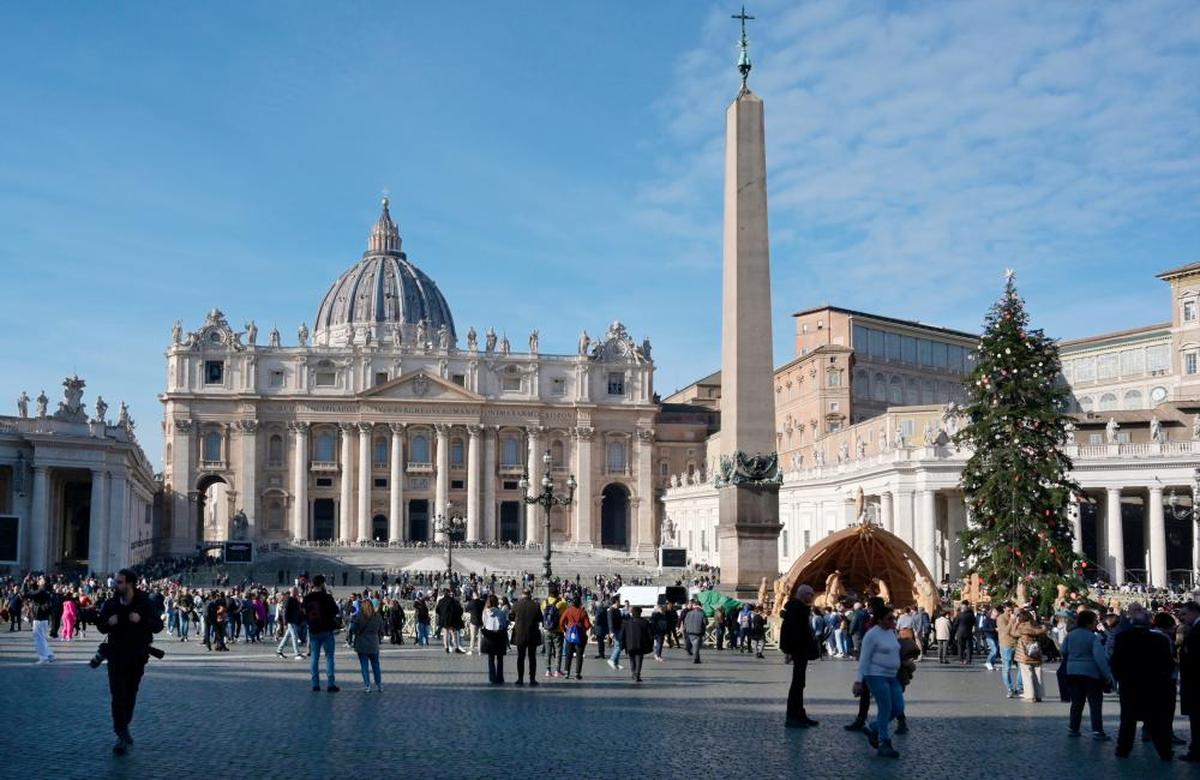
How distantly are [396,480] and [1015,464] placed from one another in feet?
218

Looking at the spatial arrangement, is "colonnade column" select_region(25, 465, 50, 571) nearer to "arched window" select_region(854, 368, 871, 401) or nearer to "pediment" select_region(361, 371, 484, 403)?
"arched window" select_region(854, 368, 871, 401)

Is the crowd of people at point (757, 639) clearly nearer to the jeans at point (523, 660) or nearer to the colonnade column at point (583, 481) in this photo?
the jeans at point (523, 660)

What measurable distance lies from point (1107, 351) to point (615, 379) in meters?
37.4

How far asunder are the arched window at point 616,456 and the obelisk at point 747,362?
239 feet

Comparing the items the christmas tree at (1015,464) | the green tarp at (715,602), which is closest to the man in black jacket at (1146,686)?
the green tarp at (715,602)

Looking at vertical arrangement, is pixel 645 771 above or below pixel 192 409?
below

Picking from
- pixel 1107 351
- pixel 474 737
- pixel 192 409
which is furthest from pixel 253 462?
pixel 474 737

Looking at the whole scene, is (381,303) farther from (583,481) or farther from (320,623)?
(320,623)

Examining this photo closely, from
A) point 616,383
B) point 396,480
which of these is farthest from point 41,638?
point 616,383

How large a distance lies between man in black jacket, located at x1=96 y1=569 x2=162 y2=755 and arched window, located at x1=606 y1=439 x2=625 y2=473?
280 feet

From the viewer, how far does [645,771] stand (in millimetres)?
9789

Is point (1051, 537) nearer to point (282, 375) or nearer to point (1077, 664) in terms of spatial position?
point (1077, 664)

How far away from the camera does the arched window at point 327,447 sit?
91938mm

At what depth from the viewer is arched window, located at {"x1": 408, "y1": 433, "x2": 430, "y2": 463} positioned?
92875 mm
